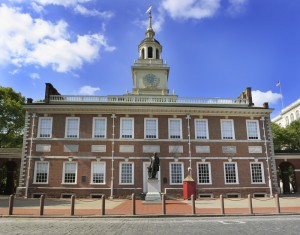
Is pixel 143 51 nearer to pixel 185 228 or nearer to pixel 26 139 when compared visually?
pixel 26 139

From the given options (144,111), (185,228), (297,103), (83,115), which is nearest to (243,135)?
(144,111)

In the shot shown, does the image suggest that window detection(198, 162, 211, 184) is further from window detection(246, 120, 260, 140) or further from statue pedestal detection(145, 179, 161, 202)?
statue pedestal detection(145, 179, 161, 202)

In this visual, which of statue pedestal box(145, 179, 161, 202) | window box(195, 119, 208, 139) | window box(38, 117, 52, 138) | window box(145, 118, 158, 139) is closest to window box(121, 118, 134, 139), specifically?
window box(145, 118, 158, 139)

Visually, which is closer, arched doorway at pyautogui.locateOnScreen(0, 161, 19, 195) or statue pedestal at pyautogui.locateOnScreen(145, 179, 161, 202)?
statue pedestal at pyautogui.locateOnScreen(145, 179, 161, 202)

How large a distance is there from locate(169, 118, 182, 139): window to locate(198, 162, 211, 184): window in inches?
140

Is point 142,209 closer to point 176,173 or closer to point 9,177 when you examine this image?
point 176,173

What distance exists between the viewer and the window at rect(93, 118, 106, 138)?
2834 centimetres

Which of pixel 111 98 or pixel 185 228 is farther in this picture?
pixel 111 98

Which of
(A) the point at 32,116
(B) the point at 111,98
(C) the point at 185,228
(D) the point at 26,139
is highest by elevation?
(B) the point at 111,98

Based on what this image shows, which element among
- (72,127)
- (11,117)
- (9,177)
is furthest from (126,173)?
(11,117)

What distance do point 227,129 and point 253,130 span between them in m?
2.73

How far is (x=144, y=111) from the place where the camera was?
29.0m

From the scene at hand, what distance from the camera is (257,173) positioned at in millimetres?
28531

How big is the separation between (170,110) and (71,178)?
11547 millimetres
